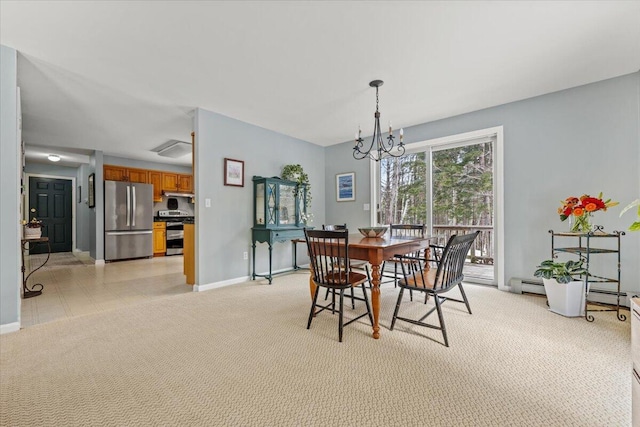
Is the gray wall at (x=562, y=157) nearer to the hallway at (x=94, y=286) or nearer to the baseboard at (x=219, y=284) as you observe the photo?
the baseboard at (x=219, y=284)

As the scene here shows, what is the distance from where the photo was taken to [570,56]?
2504 mm

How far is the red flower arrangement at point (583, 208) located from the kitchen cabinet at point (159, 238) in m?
7.57

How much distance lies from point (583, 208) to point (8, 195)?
507 centimetres

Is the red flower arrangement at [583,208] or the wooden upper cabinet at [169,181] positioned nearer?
the red flower arrangement at [583,208]

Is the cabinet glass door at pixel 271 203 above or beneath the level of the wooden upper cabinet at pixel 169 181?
beneath

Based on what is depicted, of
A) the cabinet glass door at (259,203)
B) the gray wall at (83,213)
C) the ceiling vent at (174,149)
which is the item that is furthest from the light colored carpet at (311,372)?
the gray wall at (83,213)

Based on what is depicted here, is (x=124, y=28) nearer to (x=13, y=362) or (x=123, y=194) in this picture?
(x=13, y=362)

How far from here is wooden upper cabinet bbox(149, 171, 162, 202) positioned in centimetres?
703

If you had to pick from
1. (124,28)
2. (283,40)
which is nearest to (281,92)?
(283,40)

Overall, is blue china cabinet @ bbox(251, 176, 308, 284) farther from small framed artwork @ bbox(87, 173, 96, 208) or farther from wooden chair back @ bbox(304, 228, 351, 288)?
small framed artwork @ bbox(87, 173, 96, 208)

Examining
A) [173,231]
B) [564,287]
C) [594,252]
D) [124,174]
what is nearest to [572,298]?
[564,287]

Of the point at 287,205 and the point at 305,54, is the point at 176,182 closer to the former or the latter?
the point at 287,205

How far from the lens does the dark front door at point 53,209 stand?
7.13 m

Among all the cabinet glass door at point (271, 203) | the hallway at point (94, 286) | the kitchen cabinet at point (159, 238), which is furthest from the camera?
the kitchen cabinet at point (159, 238)
